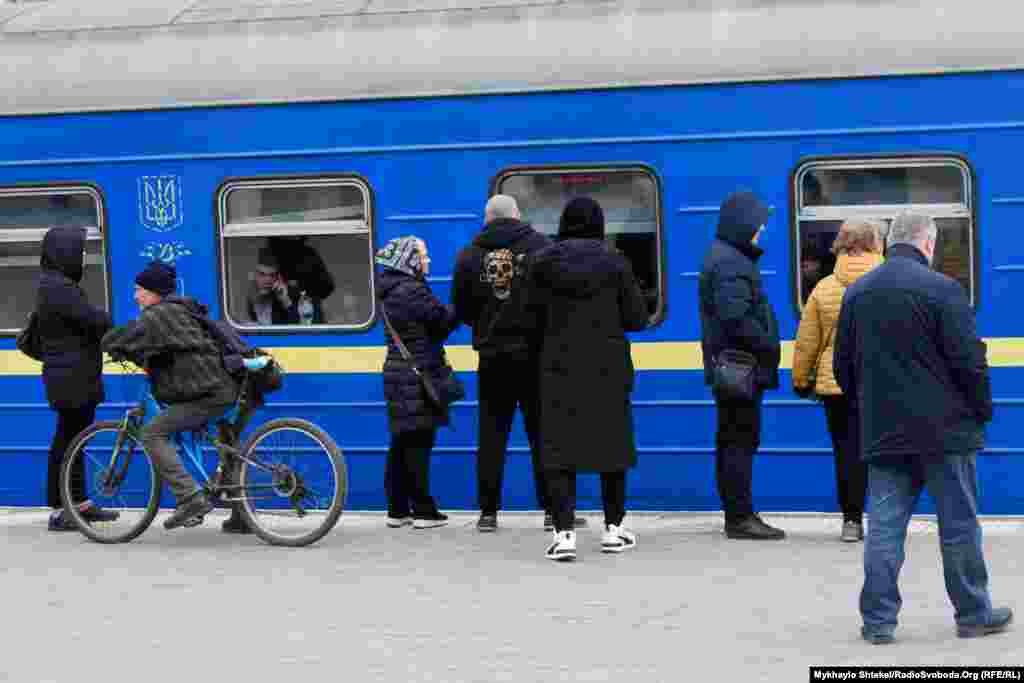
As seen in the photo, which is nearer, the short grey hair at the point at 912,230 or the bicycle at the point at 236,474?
the short grey hair at the point at 912,230

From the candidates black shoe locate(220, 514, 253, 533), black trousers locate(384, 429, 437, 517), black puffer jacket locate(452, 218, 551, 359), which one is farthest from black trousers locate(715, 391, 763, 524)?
black shoe locate(220, 514, 253, 533)

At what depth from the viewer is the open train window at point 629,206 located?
9953 mm

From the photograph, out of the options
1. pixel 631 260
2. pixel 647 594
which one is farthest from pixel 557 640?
pixel 631 260

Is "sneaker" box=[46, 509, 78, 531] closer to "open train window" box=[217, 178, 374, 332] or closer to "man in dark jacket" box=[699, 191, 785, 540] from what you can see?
"open train window" box=[217, 178, 374, 332]

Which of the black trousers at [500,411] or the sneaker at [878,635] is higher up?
the black trousers at [500,411]

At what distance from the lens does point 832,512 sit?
32.2 ft

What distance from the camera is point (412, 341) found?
9.84m

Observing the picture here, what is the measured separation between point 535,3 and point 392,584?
3.37 m

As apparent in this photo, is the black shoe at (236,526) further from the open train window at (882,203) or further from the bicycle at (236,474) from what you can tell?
the open train window at (882,203)

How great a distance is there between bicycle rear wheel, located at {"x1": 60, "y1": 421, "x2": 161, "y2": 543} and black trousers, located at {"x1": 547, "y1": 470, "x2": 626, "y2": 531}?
2213mm

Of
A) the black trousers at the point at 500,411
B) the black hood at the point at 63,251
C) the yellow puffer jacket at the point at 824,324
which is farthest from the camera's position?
the black hood at the point at 63,251

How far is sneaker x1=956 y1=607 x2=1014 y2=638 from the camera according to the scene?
22.6 ft

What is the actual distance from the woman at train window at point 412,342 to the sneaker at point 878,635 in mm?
3421

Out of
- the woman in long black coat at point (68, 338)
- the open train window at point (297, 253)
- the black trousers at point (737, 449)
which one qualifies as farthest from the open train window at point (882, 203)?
the woman in long black coat at point (68, 338)
